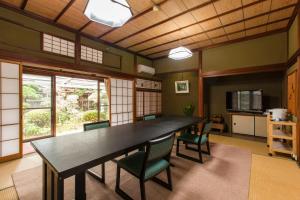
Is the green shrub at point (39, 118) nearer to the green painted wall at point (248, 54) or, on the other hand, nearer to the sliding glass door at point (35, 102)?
the sliding glass door at point (35, 102)

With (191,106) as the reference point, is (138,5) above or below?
above

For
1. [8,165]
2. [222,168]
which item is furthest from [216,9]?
[8,165]

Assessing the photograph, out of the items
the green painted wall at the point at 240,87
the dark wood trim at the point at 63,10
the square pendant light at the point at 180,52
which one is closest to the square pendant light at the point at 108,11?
the dark wood trim at the point at 63,10

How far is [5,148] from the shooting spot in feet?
8.48

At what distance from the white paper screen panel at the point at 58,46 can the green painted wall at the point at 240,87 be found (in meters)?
4.36

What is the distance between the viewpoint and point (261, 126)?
4.14m

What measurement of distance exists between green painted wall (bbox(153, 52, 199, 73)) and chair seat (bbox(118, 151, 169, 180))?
372 cm

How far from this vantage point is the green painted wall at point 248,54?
3.39 meters

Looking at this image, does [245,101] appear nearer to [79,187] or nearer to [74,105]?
[79,187]

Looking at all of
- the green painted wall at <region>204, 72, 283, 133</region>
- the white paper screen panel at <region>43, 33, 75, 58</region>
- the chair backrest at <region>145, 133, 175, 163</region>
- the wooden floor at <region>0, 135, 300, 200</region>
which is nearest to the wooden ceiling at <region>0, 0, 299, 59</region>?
the white paper screen panel at <region>43, 33, 75, 58</region>

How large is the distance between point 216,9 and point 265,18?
1191 mm

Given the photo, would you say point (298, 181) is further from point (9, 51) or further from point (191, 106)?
point (9, 51)

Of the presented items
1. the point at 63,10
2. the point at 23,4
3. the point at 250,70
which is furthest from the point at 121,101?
the point at 250,70

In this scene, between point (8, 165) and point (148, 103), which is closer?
point (8, 165)
